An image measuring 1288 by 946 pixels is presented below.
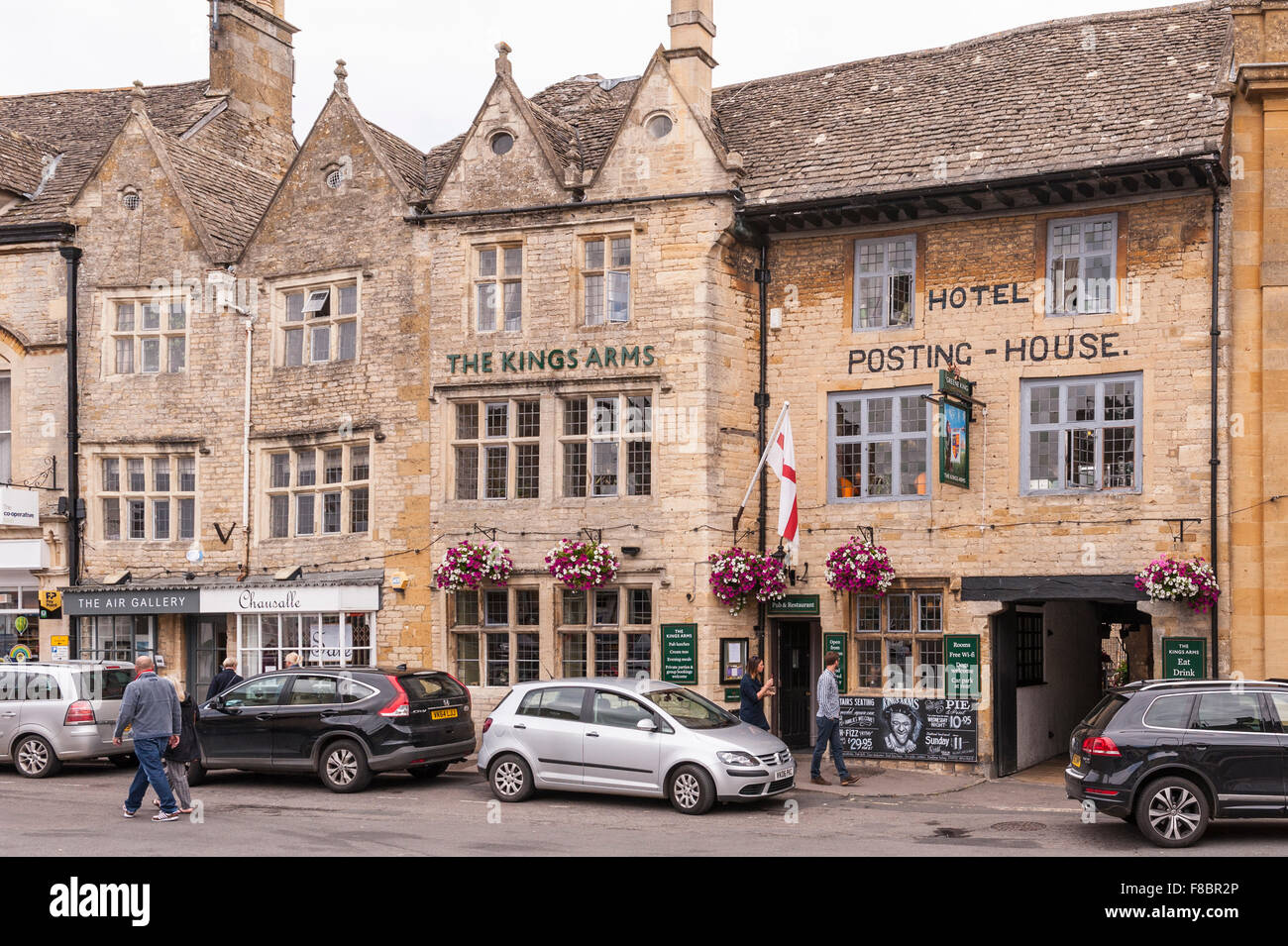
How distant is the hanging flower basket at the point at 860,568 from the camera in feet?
72.1

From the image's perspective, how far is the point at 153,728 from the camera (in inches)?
639

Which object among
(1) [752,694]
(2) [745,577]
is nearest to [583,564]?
(2) [745,577]

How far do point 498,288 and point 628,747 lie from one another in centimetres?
991

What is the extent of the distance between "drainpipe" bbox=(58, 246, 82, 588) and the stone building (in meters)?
0.12

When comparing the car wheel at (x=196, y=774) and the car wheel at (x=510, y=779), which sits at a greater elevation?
the car wheel at (x=510, y=779)

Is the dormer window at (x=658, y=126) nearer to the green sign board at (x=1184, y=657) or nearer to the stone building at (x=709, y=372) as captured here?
the stone building at (x=709, y=372)

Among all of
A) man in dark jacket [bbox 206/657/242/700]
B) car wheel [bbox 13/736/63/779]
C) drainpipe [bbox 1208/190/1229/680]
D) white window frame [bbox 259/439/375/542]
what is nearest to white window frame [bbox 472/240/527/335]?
white window frame [bbox 259/439/375/542]

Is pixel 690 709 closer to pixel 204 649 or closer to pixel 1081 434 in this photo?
pixel 1081 434

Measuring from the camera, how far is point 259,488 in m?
26.5

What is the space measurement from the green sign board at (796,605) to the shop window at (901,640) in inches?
25.2

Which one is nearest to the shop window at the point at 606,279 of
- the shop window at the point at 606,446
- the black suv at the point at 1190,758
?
the shop window at the point at 606,446

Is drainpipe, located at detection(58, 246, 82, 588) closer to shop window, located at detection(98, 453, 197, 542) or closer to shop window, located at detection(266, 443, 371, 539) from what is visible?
shop window, located at detection(98, 453, 197, 542)

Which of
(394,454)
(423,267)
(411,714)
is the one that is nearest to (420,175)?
(423,267)

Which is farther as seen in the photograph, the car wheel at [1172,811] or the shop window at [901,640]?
the shop window at [901,640]
